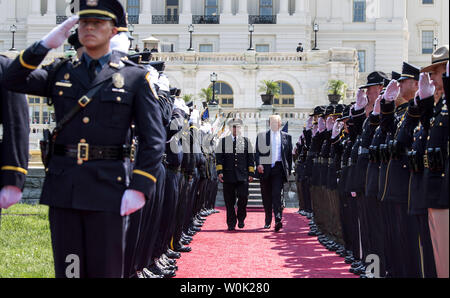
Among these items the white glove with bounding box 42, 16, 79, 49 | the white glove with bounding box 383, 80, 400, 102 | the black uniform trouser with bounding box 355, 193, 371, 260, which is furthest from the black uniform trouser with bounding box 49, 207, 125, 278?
the black uniform trouser with bounding box 355, 193, 371, 260

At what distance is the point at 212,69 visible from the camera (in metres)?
53.4

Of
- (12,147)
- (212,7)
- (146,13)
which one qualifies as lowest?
(12,147)

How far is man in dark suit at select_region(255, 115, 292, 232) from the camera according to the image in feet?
53.8

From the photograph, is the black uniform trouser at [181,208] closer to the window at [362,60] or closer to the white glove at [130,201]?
the white glove at [130,201]

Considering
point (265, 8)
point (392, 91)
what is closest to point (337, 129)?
point (392, 91)

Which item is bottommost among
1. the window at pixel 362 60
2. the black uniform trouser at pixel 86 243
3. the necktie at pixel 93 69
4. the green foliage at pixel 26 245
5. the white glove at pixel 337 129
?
the green foliage at pixel 26 245

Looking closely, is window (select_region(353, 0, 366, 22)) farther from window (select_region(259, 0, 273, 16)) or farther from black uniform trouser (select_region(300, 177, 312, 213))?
black uniform trouser (select_region(300, 177, 312, 213))

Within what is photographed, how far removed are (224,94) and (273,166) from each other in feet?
128

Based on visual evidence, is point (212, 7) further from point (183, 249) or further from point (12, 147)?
point (12, 147)

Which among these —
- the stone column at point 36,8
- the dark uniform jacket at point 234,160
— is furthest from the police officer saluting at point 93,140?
the stone column at point 36,8

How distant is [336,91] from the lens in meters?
46.0

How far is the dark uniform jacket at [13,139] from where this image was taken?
18.1 ft

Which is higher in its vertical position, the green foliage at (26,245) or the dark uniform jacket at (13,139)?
the dark uniform jacket at (13,139)
